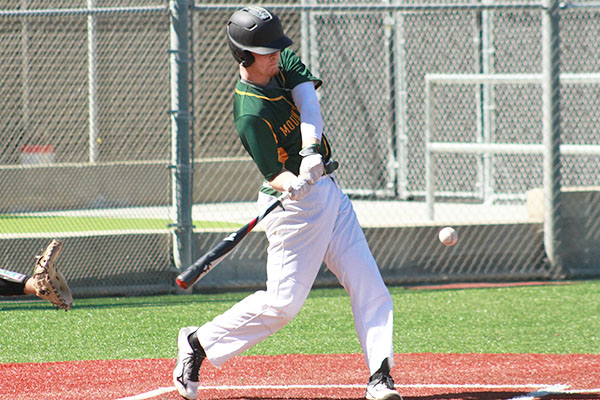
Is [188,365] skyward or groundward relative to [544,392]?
skyward

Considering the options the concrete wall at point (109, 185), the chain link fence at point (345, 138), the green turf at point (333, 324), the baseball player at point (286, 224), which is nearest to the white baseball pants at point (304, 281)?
the baseball player at point (286, 224)

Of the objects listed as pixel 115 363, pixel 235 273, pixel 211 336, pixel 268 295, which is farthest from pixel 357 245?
pixel 235 273

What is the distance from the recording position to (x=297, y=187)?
4156 mm

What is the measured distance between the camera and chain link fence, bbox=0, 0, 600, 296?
8234 mm

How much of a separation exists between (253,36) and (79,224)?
7118 millimetres

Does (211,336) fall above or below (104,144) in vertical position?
above

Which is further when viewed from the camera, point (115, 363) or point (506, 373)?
point (115, 363)

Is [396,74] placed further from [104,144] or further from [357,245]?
[357,245]

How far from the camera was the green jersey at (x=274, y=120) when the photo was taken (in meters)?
4.20

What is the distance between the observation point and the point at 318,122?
430 cm

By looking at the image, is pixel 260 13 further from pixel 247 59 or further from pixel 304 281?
pixel 304 281

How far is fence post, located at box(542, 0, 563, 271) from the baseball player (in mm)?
4179

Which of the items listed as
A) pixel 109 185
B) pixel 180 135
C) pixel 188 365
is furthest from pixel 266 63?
pixel 109 185

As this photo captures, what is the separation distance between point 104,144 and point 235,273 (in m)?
6.73
